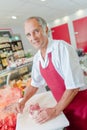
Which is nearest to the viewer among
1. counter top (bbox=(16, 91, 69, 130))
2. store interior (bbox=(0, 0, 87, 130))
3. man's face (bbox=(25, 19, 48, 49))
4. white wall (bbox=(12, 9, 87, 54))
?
counter top (bbox=(16, 91, 69, 130))

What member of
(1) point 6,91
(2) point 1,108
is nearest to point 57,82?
(2) point 1,108

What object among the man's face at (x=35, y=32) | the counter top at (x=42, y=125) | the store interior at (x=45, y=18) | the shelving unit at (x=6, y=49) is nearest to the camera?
the counter top at (x=42, y=125)

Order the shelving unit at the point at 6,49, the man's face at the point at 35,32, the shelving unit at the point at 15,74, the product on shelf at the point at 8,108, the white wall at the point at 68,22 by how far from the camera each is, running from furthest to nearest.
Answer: the white wall at the point at 68,22 < the shelving unit at the point at 6,49 < the shelving unit at the point at 15,74 < the product on shelf at the point at 8,108 < the man's face at the point at 35,32

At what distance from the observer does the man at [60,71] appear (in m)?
0.95

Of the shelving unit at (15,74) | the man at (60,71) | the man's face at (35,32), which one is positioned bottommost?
the shelving unit at (15,74)

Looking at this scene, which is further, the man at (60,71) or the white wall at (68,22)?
the white wall at (68,22)

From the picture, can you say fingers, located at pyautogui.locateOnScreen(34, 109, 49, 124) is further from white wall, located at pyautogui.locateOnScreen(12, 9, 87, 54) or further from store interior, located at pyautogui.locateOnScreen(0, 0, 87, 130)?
white wall, located at pyautogui.locateOnScreen(12, 9, 87, 54)

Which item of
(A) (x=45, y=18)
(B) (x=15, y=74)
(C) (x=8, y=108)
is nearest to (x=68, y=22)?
(A) (x=45, y=18)

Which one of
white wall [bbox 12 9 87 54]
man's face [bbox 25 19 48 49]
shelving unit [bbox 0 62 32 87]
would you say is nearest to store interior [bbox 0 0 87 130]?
white wall [bbox 12 9 87 54]

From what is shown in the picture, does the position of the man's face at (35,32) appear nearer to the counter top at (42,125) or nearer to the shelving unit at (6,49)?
the counter top at (42,125)

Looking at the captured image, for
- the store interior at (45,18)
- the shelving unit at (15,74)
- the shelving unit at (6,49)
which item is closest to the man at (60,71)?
the shelving unit at (15,74)

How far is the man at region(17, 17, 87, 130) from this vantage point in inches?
37.3

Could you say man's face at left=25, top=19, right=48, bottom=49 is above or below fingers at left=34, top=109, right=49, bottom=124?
above

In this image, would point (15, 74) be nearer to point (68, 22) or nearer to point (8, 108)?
point (8, 108)
